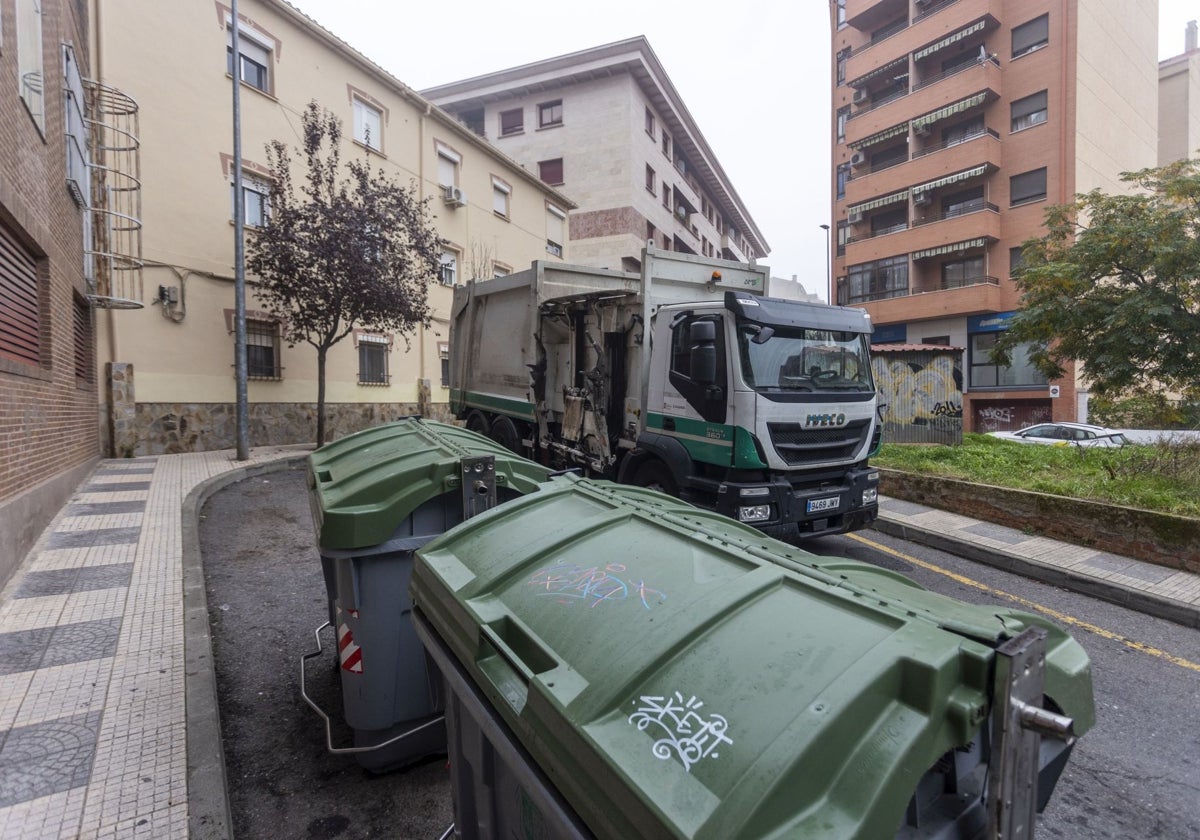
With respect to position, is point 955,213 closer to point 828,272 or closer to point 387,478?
point 828,272

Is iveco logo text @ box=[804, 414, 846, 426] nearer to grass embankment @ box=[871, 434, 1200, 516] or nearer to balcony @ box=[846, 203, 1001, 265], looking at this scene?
grass embankment @ box=[871, 434, 1200, 516]

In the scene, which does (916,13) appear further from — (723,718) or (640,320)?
(723,718)

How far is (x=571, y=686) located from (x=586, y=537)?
73 cm

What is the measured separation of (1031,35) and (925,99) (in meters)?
4.04

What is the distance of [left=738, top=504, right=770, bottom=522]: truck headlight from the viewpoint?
545 cm

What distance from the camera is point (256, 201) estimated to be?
14.7 meters

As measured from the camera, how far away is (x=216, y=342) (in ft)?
44.9

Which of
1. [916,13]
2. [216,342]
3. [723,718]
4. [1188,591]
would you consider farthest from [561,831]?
[916,13]

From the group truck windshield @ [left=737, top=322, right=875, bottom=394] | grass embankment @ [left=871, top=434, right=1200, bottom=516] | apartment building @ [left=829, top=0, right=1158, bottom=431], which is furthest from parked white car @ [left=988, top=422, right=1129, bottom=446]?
truck windshield @ [left=737, top=322, right=875, bottom=394]

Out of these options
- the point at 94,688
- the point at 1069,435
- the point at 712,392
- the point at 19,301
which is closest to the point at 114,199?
the point at 19,301

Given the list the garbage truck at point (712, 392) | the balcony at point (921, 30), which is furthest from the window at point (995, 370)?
the garbage truck at point (712, 392)

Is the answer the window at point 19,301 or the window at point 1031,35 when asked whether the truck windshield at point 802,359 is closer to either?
the window at point 19,301

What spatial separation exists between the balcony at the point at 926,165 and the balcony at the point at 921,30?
4.38m

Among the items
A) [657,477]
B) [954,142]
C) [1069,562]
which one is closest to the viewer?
[1069,562]
